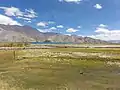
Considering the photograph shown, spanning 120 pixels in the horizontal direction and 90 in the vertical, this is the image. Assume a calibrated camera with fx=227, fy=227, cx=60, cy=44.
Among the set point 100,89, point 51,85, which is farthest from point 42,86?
point 100,89

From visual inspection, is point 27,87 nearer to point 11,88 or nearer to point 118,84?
point 11,88

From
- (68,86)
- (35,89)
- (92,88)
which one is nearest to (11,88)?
(35,89)

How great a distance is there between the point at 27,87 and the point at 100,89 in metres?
A: 7.47

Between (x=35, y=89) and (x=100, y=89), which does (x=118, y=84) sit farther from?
(x=35, y=89)

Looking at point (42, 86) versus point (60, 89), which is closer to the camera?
point (60, 89)

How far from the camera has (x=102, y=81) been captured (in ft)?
89.5

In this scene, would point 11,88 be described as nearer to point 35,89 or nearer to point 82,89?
point 35,89

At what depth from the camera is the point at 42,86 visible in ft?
78.6

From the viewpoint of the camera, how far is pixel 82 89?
22.7m

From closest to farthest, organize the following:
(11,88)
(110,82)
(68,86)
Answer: (11,88), (68,86), (110,82)

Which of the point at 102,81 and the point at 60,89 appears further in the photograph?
the point at 102,81

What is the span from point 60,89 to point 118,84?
7.11m

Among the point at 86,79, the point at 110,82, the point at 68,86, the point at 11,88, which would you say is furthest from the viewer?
the point at 86,79

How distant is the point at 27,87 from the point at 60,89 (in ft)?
11.8
